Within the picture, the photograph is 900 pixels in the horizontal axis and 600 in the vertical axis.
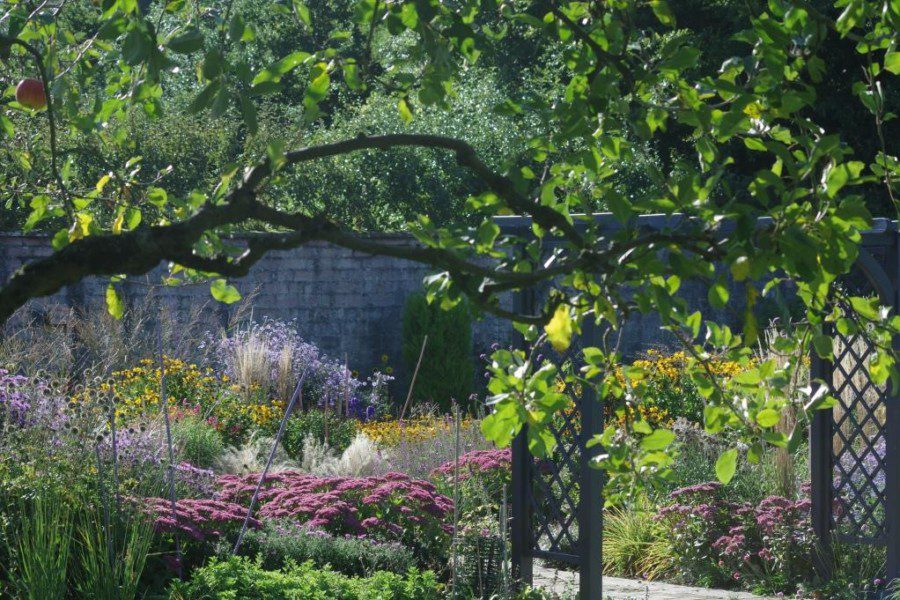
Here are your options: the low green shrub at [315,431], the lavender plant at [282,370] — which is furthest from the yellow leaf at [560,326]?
the lavender plant at [282,370]

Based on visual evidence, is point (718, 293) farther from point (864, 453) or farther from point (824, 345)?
point (864, 453)

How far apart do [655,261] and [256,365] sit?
884 centimetres

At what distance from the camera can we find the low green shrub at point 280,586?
4363 mm

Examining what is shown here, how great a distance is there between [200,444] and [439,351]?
4226mm

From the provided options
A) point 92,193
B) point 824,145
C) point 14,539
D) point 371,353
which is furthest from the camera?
point 371,353

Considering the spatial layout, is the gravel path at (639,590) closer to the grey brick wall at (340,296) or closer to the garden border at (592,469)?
the garden border at (592,469)

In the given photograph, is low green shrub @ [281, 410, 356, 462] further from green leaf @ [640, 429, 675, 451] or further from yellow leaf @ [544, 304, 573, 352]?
yellow leaf @ [544, 304, 573, 352]

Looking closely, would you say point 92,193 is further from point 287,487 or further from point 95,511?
point 287,487

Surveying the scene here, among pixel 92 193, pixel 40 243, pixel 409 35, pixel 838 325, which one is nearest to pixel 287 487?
pixel 92 193

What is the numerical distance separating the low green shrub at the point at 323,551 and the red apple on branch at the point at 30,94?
2.96m

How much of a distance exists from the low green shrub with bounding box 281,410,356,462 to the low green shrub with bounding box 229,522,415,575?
12.0ft

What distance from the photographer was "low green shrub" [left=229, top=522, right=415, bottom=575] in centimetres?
528

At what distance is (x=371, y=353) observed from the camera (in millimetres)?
12352

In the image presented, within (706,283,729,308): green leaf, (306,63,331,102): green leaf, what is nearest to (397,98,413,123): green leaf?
(306,63,331,102): green leaf
